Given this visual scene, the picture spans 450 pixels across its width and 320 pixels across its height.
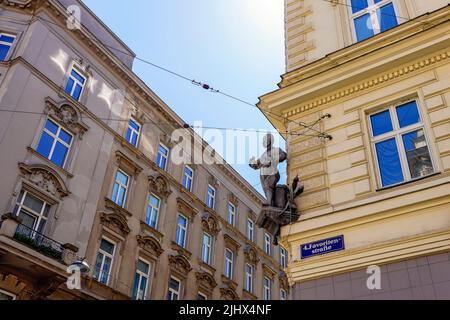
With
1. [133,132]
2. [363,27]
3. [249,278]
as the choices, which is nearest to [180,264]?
[133,132]

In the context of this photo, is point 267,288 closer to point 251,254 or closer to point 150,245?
point 251,254

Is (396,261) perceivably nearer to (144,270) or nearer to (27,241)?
(27,241)

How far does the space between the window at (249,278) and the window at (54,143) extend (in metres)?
14.2

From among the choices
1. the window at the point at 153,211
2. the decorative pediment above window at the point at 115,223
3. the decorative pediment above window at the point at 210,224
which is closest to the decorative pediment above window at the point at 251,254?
the decorative pediment above window at the point at 210,224

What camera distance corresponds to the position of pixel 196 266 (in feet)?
75.1

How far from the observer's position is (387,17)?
10.4m

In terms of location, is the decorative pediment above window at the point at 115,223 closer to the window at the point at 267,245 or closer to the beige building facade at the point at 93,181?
the beige building facade at the point at 93,181

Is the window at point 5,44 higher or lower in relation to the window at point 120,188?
higher

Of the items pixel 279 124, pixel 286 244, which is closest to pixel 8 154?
pixel 279 124

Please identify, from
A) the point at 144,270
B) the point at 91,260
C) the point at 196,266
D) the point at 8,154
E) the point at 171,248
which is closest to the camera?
the point at 8,154

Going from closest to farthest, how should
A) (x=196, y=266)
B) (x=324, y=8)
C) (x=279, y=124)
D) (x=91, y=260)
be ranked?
1. (x=279, y=124)
2. (x=324, y=8)
3. (x=91, y=260)
4. (x=196, y=266)

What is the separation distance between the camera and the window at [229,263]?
25.6 m

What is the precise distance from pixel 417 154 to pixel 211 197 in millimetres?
19259

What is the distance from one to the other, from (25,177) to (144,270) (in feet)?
22.3
